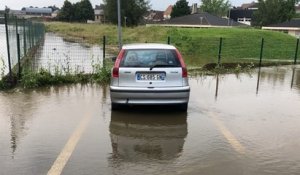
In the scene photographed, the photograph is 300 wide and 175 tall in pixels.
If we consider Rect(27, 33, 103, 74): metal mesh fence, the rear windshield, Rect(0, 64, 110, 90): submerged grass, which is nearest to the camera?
the rear windshield

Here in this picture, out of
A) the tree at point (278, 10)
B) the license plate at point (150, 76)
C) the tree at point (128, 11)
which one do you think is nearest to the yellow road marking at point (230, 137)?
the license plate at point (150, 76)

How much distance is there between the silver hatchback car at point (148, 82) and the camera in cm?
758

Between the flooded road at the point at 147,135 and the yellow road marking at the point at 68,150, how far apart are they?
13 mm

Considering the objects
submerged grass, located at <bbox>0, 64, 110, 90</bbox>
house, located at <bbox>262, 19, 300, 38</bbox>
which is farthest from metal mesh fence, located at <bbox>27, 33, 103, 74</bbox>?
house, located at <bbox>262, 19, 300, 38</bbox>

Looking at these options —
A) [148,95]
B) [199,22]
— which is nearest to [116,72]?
[148,95]

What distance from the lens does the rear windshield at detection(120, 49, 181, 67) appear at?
7711mm

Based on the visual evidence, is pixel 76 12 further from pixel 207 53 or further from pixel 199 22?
pixel 207 53

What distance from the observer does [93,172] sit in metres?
4.92

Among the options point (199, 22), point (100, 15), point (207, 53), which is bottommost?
point (207, 53)

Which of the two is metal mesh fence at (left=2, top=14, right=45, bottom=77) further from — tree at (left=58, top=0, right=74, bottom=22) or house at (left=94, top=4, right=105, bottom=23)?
tree at (left=58, top=0, right=74, bottom=22)

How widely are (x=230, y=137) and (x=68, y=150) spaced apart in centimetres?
258

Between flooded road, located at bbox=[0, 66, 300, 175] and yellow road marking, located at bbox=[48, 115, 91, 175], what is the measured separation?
1 cm

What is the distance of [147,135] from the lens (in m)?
6.58

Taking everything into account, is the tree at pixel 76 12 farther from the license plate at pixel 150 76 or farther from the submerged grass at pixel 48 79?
the license plate at pixel 150 76
